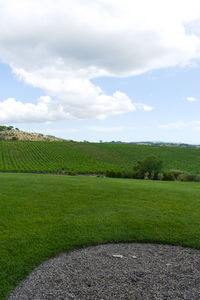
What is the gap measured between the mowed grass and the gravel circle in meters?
0.49

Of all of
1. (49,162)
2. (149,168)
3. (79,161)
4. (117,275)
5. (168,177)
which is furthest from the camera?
(79,161)

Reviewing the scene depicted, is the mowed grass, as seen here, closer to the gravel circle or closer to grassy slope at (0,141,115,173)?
the gravel circle

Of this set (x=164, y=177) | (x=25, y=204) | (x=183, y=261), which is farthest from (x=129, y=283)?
(x=164, y=177)

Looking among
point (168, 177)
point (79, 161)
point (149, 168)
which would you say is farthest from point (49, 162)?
point (168, 177)

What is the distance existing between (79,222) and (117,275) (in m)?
3.34

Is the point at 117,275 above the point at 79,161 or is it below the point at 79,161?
above

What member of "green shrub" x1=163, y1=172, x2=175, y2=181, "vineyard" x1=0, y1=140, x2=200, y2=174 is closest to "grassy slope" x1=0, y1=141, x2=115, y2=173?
"vineyard" x1=0, y1=140, x2=200, y2=174

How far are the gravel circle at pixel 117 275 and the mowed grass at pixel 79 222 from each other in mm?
491

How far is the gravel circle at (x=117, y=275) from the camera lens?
4672 mm

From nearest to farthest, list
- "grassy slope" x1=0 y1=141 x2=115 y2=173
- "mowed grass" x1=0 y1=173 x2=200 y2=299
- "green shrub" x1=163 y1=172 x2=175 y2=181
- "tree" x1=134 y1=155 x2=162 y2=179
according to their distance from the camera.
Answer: "mowed grass" x1=0 y1=173 x2=200 y2=299
"green shrub" x1=163 y1=172 x2=175 y2=181
"tree" x1=134 y1=155 x2=162 y2=179
"grassy slope" x1=0 y1=141 x2=115 y2=173

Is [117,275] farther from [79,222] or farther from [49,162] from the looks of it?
[49,162]

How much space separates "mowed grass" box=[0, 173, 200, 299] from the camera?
6353 millimetres

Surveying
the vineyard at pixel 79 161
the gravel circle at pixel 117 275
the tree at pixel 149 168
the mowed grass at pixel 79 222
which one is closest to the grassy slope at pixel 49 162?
the vineyard at pixel 79 161

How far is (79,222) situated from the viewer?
27.6 feet
